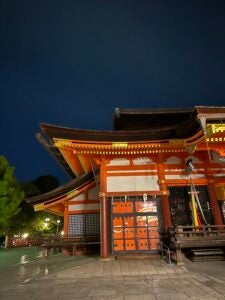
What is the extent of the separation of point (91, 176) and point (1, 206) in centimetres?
1118

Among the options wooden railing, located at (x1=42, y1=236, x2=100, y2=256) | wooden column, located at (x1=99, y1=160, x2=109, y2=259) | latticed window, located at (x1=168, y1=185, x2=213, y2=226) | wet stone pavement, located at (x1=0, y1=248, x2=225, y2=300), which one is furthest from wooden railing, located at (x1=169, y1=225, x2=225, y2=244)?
wooden railing, located at (x1=42, y1=236, x2=100, y2=256)

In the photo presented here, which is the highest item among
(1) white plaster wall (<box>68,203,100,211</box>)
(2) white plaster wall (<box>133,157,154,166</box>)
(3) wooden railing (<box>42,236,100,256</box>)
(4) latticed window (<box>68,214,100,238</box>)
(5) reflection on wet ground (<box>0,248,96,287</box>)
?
(2) white plaster wall (<box>133,157,154,166</box>)

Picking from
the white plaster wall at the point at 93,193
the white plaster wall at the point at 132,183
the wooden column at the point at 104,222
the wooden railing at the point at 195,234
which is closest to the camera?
the wooden railing at the point at 195,234

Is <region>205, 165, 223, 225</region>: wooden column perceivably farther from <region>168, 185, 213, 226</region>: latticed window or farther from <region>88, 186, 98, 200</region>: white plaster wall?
<region>88, 186, 98, 200</region>: white plaster wall

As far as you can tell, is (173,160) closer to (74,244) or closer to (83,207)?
(83,207)

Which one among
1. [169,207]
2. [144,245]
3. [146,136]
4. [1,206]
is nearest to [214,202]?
[169,207]

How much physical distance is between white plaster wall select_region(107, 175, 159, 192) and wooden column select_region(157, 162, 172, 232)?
265 mm

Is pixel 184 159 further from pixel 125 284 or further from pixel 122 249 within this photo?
pixel 125 284

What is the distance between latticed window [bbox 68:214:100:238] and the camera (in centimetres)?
1462

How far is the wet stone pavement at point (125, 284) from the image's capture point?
17.0ft

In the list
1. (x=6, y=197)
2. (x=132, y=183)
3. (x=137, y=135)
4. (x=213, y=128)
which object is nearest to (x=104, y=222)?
(x=132, y=183)

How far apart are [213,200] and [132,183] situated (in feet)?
13.6

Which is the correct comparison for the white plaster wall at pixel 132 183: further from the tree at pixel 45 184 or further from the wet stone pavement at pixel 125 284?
the tree at pixel 45 184

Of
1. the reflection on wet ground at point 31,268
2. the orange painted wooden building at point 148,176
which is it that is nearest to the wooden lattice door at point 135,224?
the orange painted wooden building at point 148,176
